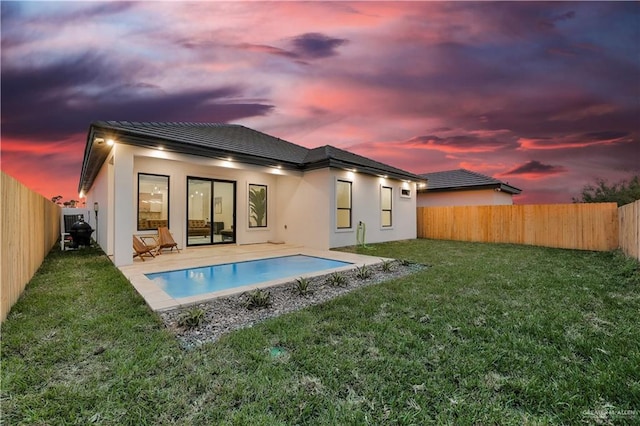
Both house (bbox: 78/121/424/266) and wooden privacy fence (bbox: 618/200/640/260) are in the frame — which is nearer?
wooden privacy fence (bbox: 618/200/640/260)

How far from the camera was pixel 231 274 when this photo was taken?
271 inches

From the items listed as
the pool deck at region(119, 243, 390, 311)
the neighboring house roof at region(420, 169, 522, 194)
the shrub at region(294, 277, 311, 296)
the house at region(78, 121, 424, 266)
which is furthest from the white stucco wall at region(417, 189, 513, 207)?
the shrub at region(294, 277, 311, 296)

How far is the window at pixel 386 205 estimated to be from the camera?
44.9ft

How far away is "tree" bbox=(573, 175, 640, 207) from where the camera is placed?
19.4 metres

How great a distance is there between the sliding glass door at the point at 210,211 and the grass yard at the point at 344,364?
21.5ft

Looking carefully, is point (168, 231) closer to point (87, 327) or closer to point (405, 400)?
point (87, 327)

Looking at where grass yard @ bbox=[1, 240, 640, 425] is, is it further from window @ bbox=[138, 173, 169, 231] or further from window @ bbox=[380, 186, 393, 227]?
window @ bbox=[380, 186, 393, 227]

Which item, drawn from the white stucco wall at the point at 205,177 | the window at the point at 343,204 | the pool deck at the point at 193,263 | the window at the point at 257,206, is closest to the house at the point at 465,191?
the window at the point at 343,204

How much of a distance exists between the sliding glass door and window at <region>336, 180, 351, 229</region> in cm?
452

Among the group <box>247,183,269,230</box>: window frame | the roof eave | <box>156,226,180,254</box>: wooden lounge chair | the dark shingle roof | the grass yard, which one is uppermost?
the dark shingle roof

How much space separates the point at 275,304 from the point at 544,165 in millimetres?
21401

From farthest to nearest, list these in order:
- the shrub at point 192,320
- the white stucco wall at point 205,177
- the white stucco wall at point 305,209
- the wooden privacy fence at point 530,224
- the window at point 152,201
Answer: the white stucco wall at point 305,209 < the wooden privacy fence at point 530,224 < the window at point 152,201 < the white stucco wall at point 205,177 < the shrub at point 192,320

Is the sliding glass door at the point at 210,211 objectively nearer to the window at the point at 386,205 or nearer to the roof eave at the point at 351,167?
the roof eave at the point at 351,167

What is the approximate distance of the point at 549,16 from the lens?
975 cm
